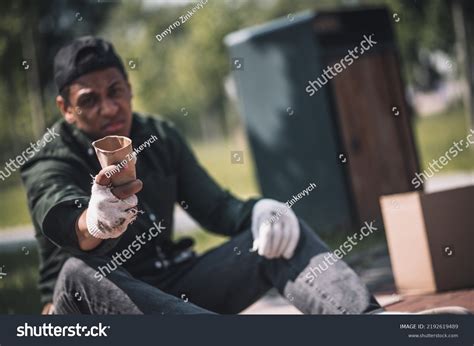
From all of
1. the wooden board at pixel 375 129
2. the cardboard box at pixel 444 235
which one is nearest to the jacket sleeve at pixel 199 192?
the cardboard box at pixel 444 235

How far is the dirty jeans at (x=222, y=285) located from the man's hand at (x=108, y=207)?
140 millimetres

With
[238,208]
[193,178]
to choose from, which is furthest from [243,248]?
[193,178]

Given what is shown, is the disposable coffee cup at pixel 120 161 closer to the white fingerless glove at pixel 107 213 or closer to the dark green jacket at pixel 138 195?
the white fingerless glove at pixel 107 213

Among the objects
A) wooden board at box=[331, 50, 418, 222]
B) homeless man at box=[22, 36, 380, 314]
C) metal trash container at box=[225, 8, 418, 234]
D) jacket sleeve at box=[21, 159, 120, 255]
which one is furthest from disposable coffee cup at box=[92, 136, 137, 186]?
wooden board at box=[331, 50, 418, 222]

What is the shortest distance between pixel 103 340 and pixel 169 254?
→ 0.43 metres

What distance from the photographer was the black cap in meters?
2.95

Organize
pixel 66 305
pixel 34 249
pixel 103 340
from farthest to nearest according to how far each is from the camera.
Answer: pixel 34 249, pixel 103 340, pixel 66 305

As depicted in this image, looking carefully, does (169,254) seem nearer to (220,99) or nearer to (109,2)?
(109,2)

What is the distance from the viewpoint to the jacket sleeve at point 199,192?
3.06 m

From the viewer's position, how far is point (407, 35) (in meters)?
7.12

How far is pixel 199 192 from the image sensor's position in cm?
309

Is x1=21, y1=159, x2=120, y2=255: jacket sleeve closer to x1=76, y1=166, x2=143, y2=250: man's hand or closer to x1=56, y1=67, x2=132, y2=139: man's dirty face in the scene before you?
x1=76, y1=166, x2=143, y2=250: man's hand

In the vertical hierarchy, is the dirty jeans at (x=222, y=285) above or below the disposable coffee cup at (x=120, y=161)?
below

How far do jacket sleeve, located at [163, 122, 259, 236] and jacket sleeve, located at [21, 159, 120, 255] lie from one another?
0.46 metres
